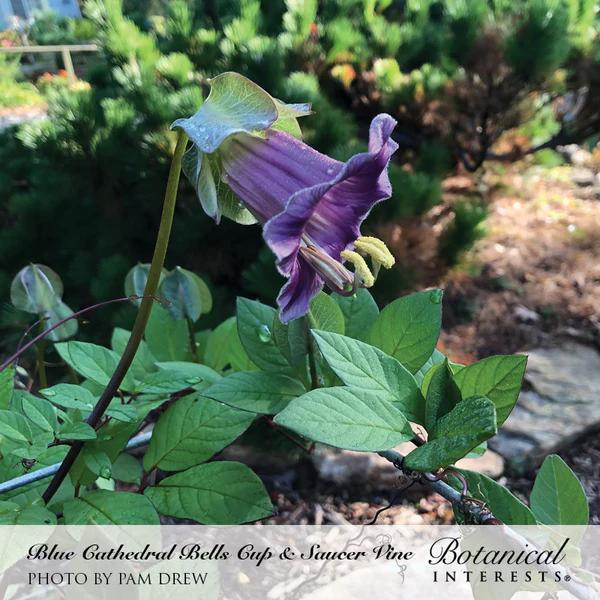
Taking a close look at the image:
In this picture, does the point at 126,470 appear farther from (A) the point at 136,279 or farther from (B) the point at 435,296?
(B) the point at 435,296

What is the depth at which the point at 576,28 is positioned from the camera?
3.05 metres

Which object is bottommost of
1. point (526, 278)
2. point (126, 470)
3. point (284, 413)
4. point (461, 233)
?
point (526, 278)

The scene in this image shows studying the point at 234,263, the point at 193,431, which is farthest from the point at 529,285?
the point at 193,431

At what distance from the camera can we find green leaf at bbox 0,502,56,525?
0.60m

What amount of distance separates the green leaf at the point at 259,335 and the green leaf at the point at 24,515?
0.25m

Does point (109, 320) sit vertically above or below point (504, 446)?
above

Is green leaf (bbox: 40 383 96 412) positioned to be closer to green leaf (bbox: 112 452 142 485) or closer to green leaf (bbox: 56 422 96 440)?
green leaf (bbox: 56 422 96 440)

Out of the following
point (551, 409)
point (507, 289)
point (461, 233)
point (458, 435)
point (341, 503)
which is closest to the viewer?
point (458, 435)

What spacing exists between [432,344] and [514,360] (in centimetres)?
10

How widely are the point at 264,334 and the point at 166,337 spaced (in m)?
0.32

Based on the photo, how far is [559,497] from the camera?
23.1 inches

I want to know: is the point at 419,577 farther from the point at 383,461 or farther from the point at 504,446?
the point at 504,446

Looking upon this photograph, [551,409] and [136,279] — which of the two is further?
[551,409]

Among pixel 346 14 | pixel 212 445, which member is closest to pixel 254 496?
pixel 212 445
